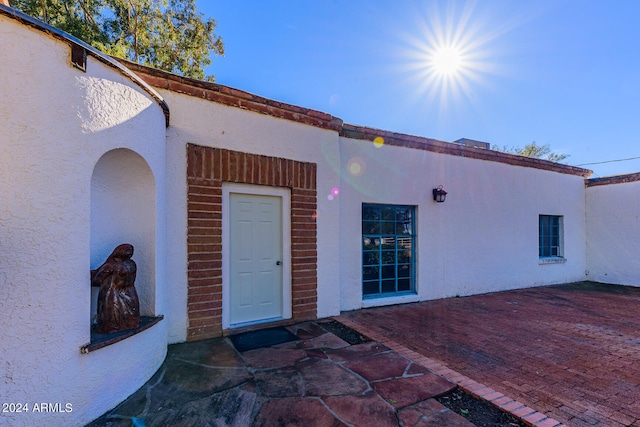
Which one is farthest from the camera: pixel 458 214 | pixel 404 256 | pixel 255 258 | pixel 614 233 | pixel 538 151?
pixel 538 151

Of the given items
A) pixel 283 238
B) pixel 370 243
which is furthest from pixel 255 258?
pixel 370 243

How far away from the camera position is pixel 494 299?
251 inches

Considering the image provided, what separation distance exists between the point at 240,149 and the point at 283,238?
59.1 inches

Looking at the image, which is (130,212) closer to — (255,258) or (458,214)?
(255,258)

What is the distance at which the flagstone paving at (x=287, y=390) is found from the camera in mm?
2273

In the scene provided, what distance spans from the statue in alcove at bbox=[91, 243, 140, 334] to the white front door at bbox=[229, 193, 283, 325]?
1513mm

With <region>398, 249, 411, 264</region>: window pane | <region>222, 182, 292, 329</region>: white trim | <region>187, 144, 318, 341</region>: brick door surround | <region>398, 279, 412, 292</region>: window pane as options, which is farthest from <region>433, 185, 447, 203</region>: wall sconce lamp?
<region>187, 144, 318, 341</region>: brick door surround

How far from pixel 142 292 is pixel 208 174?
5.42 ft

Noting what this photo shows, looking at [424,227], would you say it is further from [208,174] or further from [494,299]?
[208,174]

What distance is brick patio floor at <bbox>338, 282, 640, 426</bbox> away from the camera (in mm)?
2584

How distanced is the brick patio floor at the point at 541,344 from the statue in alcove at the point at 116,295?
3.13 meters

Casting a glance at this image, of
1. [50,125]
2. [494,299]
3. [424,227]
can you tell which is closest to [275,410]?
[50,125]

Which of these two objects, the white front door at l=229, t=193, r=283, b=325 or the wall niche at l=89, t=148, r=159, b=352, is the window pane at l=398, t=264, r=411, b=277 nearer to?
the white front door at l=229, t=193, r=283, b=325

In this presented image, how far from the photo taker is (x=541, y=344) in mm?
3869
